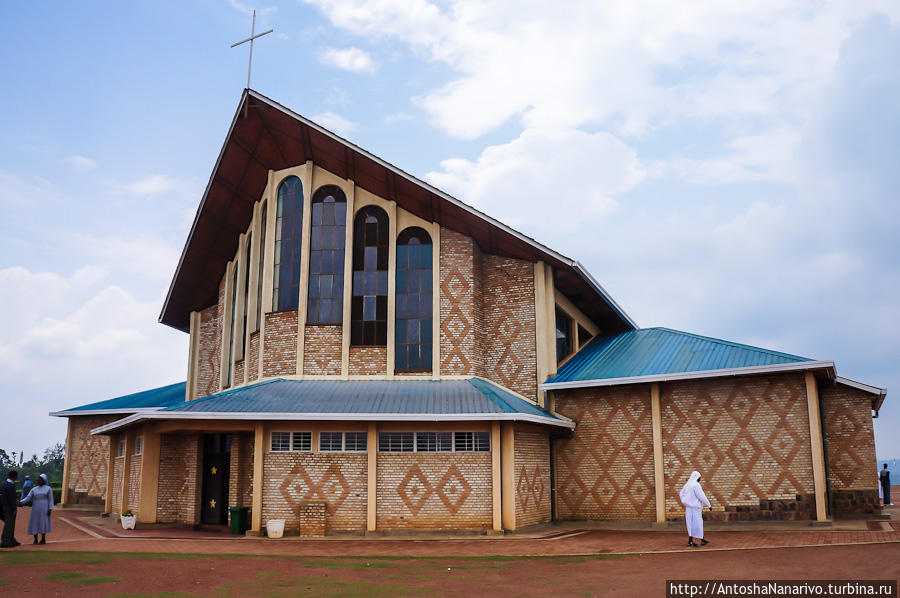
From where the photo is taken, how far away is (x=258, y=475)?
17.1 m

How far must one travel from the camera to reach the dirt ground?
9398 millimetres

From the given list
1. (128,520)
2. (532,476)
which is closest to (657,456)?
(532,476)

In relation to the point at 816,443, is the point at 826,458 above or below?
below

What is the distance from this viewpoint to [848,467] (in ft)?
62.1

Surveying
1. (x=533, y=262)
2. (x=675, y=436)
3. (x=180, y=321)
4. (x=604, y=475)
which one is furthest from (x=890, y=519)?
(x=180, y=321)

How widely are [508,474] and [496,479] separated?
0.32 metres

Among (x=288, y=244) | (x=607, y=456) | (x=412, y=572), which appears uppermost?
(x=288, y=244)

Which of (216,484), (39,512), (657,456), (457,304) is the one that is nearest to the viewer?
(39,512)

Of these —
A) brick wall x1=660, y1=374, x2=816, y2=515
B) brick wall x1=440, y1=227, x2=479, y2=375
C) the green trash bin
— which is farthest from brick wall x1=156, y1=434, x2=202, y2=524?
brick wall x1=660, y1=374, x2=816, y2=515

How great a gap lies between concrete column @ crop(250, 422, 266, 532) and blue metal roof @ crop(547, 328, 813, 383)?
25.1 feet

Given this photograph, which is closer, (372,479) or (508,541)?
(508,541)

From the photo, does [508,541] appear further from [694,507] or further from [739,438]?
[739,438]

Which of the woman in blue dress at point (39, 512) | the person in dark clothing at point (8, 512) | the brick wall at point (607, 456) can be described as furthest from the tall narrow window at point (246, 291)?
the brick wall at point (607, 456)

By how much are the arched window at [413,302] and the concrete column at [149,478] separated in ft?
23.9
